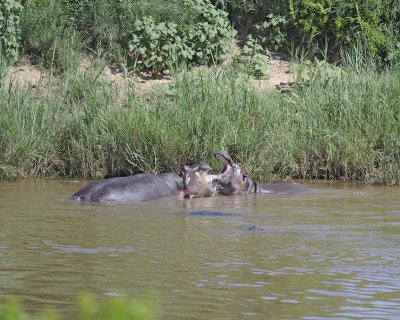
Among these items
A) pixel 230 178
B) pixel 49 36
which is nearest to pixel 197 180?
pixel 230 178

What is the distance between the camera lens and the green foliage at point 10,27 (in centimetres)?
1345

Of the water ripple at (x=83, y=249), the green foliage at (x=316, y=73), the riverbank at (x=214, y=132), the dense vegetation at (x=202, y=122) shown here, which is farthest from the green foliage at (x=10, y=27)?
the water ripple at (x=83, y=249)

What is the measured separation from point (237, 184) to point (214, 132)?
3.55ft

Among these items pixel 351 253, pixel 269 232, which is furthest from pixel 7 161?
pixel 351 253

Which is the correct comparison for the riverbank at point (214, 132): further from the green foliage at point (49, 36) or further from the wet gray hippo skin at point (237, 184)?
the green foliage at point (49, 36)

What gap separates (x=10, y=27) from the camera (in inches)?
535

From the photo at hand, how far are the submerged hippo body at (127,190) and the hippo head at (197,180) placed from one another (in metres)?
0.18

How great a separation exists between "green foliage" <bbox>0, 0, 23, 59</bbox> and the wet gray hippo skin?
5500mm

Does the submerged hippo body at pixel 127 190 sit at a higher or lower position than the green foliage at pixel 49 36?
lower

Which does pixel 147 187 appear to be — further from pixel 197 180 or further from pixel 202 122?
pixel 202 122

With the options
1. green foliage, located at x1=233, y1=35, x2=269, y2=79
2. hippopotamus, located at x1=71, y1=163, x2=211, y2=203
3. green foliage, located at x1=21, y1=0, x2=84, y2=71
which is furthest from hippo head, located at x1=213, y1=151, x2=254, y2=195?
green foliage, located at x1=21, y1=0, x2=84, y2=71

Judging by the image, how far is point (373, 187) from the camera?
973 cm

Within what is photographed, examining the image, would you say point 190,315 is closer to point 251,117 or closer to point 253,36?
point 251,117

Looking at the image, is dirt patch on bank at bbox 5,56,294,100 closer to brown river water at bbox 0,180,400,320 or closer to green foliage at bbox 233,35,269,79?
green foliage at bbox 233,35,269,79
